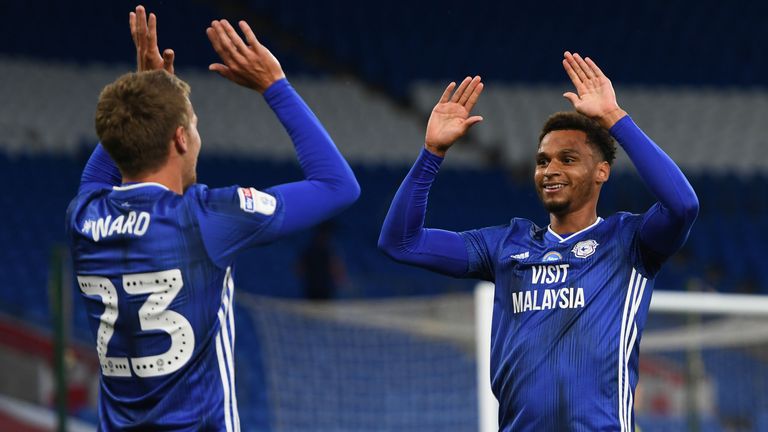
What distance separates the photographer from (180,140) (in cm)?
280

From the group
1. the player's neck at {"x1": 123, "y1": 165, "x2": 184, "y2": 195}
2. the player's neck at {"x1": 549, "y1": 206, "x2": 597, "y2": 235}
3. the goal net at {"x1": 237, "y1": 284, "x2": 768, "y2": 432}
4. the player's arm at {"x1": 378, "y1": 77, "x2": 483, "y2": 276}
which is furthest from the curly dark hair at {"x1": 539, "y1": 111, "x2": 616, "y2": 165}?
the goal net at {"x1": 237, "y1": 284, "x2": 768, "y2": 432}

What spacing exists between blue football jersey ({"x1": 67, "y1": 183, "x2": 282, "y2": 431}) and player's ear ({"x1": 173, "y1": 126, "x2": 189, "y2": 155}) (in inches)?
4.6

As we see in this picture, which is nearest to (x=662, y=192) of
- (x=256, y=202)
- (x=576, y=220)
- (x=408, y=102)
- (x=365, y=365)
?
(x=576, y=220)

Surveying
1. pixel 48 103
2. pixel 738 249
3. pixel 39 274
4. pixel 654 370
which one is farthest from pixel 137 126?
pixel 48 103

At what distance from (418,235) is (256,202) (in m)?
0.93

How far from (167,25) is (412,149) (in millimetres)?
4335

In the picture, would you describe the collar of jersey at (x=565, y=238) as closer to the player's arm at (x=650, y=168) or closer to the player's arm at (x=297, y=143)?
the player's arm at (x=650, y=168)

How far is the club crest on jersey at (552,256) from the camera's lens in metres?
3.45

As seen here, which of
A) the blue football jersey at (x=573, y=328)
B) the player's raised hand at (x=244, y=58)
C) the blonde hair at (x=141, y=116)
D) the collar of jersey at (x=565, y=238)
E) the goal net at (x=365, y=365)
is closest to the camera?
the blonde hair at (x=141, y=116)

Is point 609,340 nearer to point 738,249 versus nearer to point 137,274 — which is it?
point 137,274

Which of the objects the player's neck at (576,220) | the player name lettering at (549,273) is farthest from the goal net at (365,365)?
the player name lettering at (549,273)

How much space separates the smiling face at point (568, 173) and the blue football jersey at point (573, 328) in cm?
11

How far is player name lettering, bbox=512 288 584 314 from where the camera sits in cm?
335

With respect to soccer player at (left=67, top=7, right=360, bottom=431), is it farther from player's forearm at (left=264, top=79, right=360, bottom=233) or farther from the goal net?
the goal net
